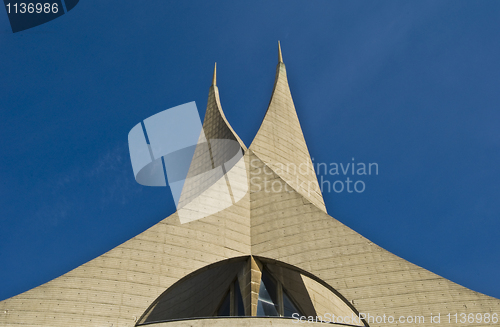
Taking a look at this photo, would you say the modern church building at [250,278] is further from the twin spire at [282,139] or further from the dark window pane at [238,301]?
the twin spire at [282,139]

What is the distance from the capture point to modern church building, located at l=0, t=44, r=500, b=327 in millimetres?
11039

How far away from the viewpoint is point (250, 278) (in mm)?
13078

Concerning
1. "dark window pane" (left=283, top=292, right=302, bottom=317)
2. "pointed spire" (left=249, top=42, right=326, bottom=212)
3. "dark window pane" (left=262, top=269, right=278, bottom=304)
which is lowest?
"dark window pane" (left=283, top=292, right=302, bottom=317)

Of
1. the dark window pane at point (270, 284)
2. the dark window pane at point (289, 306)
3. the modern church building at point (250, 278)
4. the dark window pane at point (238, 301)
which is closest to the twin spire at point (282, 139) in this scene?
the modern church building at point (250, 278)

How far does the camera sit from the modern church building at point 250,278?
1104 centimetres

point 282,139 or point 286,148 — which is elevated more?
point 282,139

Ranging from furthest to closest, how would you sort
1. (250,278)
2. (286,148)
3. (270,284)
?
(286,148), (270,284), (250,278)

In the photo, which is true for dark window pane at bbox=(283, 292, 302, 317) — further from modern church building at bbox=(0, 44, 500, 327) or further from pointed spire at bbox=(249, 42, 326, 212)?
pointed spire at bbox=(249, 42, 326, 212)

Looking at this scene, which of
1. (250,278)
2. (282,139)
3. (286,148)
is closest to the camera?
(250,278)

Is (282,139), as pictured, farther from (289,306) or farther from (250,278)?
(250,278)

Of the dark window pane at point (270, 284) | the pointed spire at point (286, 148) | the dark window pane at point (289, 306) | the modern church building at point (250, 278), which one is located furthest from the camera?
the pointed spire at point (286, 148)

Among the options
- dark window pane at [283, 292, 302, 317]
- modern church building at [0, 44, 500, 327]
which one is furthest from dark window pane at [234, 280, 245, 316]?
dark window pane at [283, 292, 302, 317]

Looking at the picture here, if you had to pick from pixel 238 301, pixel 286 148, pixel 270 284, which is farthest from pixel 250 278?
pixel 286 148

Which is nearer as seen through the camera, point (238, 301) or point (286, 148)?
point (238, 301)
